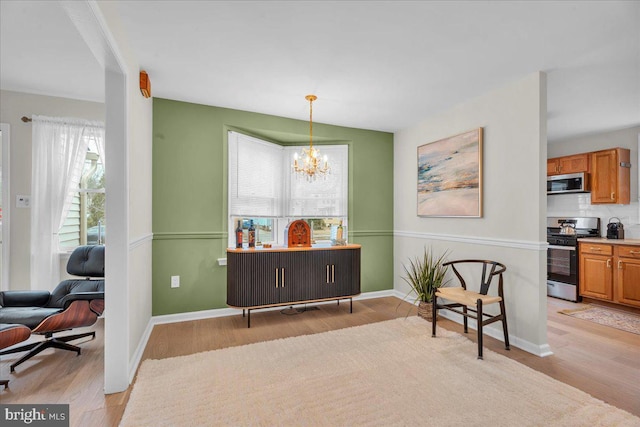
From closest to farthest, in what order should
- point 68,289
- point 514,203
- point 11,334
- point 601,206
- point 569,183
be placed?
point 11,334 < point 68,289 < point 514,203 < point 601,206 < point 569,183

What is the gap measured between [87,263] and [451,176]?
397 cm

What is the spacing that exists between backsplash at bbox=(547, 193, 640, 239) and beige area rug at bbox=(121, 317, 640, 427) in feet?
11.3

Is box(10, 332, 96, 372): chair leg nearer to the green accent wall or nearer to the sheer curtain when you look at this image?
the green accent wall

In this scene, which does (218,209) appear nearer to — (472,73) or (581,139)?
(472,73)

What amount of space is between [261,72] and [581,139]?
5.09m

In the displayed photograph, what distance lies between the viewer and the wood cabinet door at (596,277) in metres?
4.00

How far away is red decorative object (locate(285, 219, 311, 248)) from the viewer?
12.0ft

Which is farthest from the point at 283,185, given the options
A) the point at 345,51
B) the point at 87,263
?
the point at 87,263

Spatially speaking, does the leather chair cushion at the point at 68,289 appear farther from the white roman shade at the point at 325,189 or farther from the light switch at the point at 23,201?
the white roman shade at the point at 325,189

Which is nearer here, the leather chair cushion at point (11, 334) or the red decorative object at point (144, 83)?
the leather chair cushion at point (11, 334)

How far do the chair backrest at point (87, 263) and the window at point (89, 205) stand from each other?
1.91ft

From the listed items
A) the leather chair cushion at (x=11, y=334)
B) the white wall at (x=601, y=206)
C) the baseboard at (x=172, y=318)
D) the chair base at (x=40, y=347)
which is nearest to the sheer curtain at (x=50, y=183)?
the chair base at (x=40, y=347)

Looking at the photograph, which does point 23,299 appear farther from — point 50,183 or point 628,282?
point 628,282

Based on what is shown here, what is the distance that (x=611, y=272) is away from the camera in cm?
398
